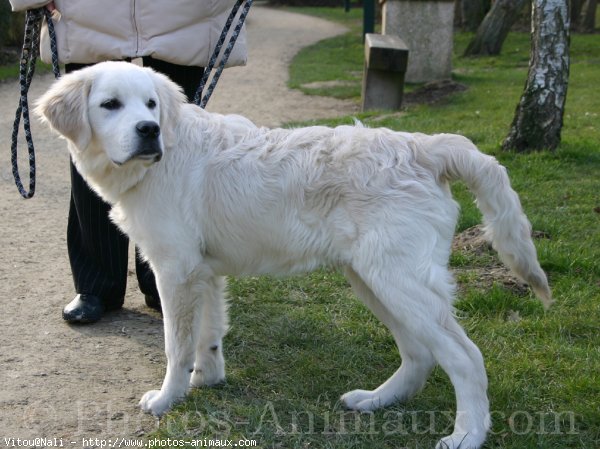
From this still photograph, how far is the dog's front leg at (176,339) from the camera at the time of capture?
348 centimetres

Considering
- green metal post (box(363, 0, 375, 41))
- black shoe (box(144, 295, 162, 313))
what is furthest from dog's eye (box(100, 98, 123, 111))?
green metal post (box(363, 0, 375, 41))

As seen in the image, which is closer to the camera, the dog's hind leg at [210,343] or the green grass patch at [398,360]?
the green grass patch at [398,360]

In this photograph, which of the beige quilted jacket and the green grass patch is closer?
the green grass patch

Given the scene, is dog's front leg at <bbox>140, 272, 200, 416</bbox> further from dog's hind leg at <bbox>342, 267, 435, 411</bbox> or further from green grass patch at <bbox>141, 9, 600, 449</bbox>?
dog's hind leg at <bbox>342, 267, 435, 411</bbox>

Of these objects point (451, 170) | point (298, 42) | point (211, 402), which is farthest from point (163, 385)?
point (298, 42)

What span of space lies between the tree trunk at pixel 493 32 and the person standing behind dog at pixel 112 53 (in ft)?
44.1

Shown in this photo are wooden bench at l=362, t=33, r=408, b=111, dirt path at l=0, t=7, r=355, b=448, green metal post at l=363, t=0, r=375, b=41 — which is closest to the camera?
dirt path at l=0, t=7, r=355, b=448

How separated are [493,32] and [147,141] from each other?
15114 mm

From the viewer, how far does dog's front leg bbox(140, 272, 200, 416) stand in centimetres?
348

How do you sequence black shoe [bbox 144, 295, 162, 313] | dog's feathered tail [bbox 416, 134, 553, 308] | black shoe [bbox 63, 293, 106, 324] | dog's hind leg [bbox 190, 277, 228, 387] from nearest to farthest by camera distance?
dog's feathered tail [bbox 416, 134, 553, 308] < dog's hind leg [bbox 190, 277, 228, 387] < black shoe [bbox 63, 293, 106, 324] < black shoe [bbox 144, 295, 162, 313]

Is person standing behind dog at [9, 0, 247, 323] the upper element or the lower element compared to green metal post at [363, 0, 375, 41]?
upper

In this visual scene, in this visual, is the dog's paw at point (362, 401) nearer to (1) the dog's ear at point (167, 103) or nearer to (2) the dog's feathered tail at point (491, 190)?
(2) the dog's feathered tail at point (491, 190)

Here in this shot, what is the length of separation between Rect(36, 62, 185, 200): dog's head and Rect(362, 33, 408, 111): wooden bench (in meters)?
7.94

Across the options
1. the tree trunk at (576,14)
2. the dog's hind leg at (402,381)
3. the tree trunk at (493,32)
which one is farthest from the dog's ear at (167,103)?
the tree trunk at (576,14)
